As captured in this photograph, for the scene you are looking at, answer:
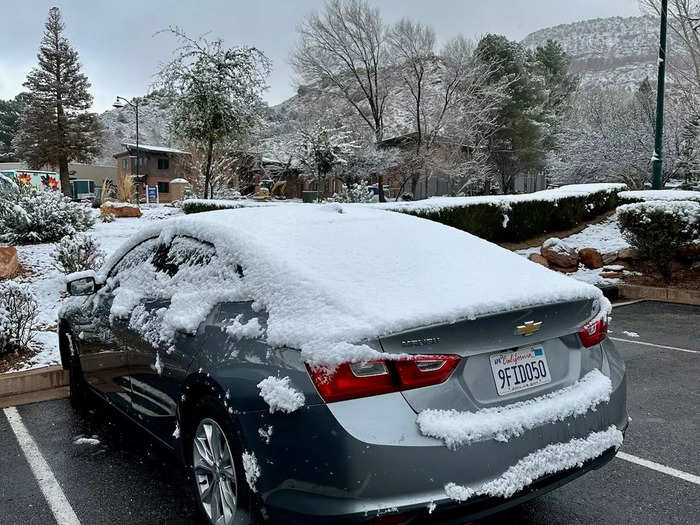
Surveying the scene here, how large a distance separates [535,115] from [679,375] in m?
44.8

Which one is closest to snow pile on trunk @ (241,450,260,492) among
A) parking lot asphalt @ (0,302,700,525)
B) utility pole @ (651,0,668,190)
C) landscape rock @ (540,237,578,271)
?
parking lot asphalt @ (0,302,700,525)

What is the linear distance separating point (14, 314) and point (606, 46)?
665ft

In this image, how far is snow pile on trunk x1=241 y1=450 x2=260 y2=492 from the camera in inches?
87.0

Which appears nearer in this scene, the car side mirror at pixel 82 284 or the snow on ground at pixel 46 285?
the car side mirror at pixel 82 284

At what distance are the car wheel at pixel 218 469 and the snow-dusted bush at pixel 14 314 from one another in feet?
11.0

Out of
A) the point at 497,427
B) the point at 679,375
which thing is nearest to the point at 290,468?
the point at 497,427

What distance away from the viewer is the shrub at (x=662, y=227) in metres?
9.07

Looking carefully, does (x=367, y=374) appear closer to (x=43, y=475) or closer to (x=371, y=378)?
(x=371, y=378)

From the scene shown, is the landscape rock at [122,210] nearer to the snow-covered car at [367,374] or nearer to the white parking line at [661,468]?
the snow-covered car at [367,374]

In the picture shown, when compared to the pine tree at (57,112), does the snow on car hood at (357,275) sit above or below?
below

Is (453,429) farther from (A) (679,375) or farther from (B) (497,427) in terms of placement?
(A) (679,375)

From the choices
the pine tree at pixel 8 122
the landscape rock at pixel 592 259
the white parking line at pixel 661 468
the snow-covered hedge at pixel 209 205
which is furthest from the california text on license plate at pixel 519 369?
the pine tree at pixel 8 122

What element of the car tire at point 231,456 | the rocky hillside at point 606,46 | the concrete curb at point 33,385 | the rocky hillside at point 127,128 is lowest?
the concrete curb at point 33,385

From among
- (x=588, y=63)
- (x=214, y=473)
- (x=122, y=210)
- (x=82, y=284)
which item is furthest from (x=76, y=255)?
(x=588, y=63)
